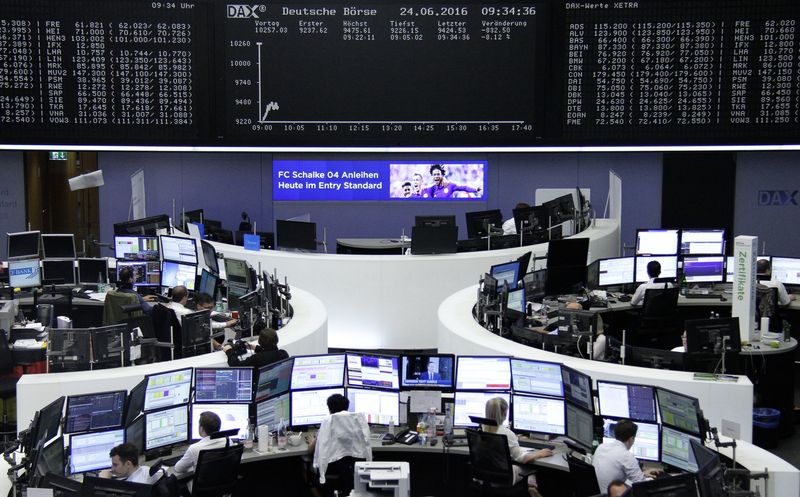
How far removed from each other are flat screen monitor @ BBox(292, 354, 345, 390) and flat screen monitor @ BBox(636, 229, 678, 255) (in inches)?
204

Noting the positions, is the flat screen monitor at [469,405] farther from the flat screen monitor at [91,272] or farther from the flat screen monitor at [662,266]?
the flat screen monitor at [91,272]

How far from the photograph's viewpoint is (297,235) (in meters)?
11.9

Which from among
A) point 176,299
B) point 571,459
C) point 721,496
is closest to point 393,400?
point 571,459

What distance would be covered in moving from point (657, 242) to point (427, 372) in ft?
16.6

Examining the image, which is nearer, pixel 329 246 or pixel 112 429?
pixel 112 429

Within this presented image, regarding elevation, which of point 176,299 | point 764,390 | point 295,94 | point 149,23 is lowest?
point 764,390

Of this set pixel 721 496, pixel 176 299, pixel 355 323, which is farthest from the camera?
pixel 355 323

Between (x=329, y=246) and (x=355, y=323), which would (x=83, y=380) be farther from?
(x=329, y=246)

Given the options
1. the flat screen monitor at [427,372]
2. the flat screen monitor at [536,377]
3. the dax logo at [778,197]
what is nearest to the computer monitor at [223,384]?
the flat screen monitor at [427,372]

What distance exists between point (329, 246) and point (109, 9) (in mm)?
5943

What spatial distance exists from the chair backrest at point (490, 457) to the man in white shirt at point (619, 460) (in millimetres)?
599

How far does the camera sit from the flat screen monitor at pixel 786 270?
1136 centimetres

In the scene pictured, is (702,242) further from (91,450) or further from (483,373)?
Result: (91,450)

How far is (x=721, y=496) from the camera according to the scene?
5566 millimetres
